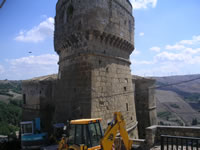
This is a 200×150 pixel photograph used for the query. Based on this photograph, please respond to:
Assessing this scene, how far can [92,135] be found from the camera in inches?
215

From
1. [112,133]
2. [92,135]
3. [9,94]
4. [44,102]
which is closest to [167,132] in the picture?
[112,133]

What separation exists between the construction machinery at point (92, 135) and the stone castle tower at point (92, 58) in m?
2.45

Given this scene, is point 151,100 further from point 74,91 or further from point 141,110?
point 74,91

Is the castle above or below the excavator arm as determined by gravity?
above

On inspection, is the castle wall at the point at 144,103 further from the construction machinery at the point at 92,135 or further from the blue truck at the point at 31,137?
the construction machinery at the point at 92,135

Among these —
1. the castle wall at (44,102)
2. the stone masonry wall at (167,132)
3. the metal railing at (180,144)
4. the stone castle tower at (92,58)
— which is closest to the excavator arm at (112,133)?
the metal railing at (180,144)

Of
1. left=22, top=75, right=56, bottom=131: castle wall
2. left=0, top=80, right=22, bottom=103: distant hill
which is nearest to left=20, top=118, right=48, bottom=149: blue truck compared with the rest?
left=22, top=75, right=56, bottom=131: castle wall

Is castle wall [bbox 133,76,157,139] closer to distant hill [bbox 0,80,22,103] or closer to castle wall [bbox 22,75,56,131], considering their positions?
castle wall [bbox 22,75,56,131]

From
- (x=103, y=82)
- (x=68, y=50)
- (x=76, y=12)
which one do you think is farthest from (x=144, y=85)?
(x=76, y=12)

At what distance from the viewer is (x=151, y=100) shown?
1523 cm

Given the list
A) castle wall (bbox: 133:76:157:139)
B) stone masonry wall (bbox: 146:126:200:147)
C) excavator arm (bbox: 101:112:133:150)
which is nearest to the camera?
excavator arm (bbox: 101:112:133:150)

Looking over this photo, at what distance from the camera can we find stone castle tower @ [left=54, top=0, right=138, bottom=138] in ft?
28.3

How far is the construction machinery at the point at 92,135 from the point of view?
5.24 metres

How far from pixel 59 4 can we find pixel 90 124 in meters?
9.14
